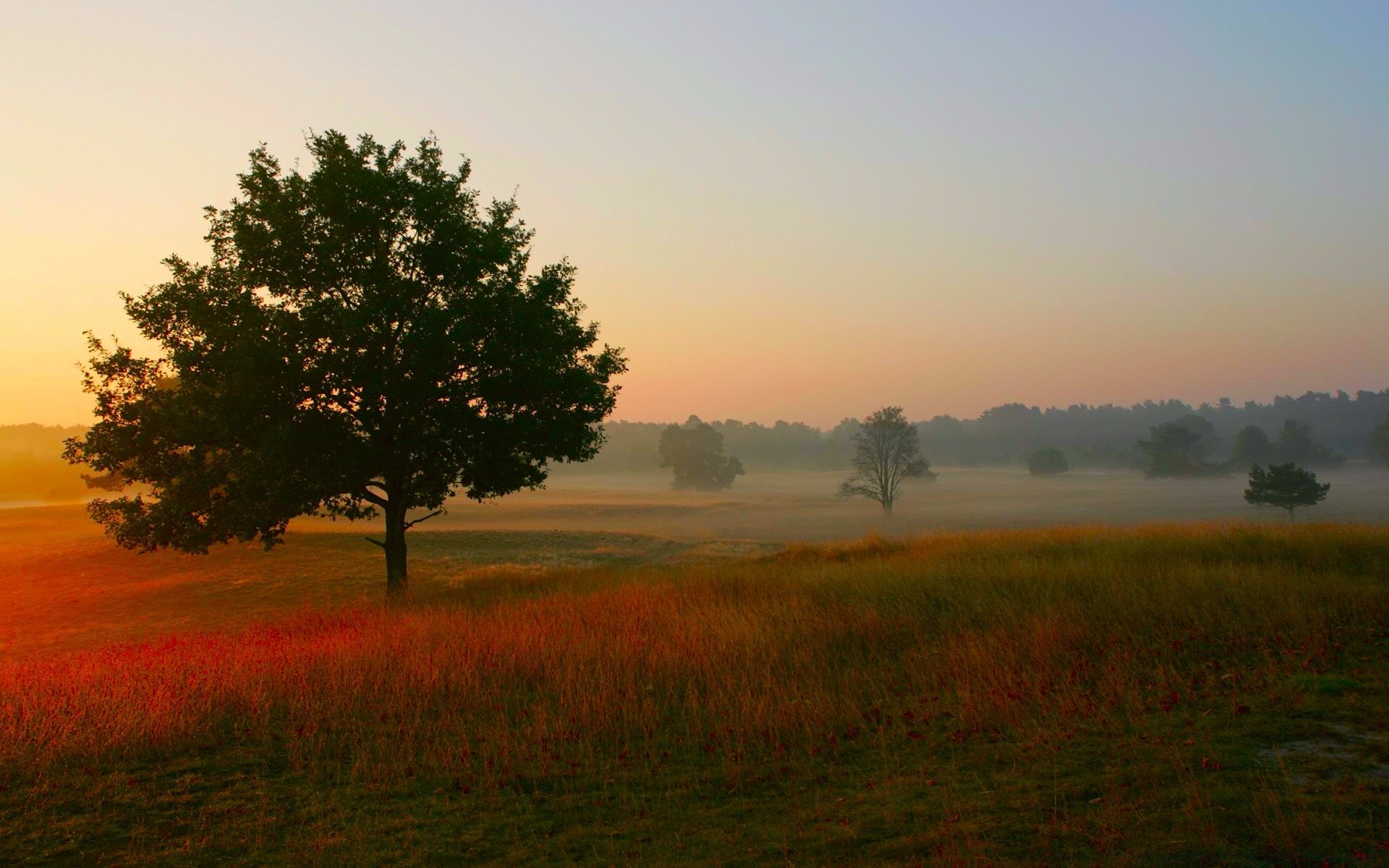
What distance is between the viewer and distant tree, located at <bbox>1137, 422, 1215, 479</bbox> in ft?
322

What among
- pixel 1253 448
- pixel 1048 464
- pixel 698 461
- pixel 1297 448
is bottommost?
pixel 1048 464

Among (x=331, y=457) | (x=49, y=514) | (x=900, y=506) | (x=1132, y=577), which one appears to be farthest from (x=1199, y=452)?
(x=49, y=514)

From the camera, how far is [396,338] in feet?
61.3

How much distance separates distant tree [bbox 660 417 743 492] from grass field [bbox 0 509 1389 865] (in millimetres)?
97964

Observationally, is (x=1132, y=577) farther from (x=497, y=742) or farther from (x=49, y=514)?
(x=49, y=514)

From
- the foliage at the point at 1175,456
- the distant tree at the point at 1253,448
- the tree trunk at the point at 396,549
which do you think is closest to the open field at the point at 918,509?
the foliage at the point at 1175,456

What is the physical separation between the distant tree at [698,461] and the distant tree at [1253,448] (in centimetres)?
6462

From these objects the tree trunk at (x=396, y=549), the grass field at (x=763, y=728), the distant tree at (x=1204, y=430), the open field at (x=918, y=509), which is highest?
the distant tree at (x=1204, y=430)

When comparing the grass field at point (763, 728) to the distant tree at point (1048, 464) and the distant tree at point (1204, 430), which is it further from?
the distant tree at point (1204, 430)

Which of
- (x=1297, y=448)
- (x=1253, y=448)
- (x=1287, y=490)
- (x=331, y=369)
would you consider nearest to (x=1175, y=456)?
(x=1253, y=448)

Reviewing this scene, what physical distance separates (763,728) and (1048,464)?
126 meters

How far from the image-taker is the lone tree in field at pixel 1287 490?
191ft

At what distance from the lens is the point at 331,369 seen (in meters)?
17.6

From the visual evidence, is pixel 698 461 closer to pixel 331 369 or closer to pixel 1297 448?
pixel 1297 448
